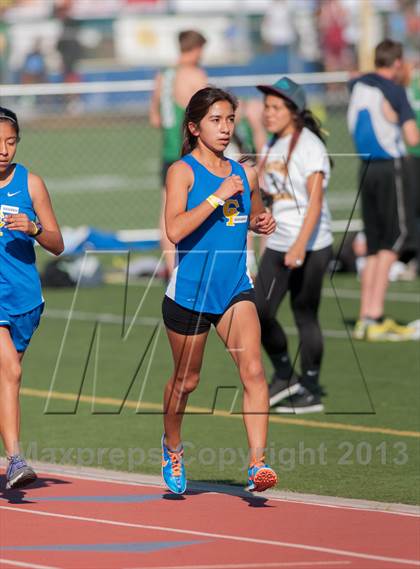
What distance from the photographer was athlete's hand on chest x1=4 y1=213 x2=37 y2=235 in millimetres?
7406

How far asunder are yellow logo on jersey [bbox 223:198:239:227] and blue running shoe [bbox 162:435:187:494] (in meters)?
1.28

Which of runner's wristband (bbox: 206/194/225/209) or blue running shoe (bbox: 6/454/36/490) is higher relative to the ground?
runner's wristband (bbox: 206/194/225/209)

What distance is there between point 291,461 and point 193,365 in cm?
149

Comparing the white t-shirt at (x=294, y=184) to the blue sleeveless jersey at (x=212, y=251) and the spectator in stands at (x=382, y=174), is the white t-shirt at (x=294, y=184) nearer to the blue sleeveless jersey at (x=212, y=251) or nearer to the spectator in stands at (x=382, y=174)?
the blue sleeveless jersey at (x=212, y=251)

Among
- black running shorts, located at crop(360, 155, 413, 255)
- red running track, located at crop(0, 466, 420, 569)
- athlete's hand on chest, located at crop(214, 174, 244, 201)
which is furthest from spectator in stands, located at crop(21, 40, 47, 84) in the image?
athlete's hand on chest, located at crop(214, 174, 244, 201)

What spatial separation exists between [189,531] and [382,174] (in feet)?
22.4

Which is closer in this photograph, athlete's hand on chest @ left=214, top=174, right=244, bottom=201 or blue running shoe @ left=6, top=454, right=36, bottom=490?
athlete's hand on chest @ left=214, top=174, right=244, bottom=201

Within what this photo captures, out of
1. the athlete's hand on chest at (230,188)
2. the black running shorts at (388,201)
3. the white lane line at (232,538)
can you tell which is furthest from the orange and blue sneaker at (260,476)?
the black running shorts at (388,201)

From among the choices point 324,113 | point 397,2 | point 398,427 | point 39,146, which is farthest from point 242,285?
point 397,2

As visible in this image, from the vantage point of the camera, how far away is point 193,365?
7648 mm

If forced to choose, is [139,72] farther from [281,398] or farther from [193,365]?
[193,365]

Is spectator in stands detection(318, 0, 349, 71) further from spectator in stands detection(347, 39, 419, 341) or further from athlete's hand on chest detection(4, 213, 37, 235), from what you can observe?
athlete's hand on chest detection(4, 213, 37, 235)

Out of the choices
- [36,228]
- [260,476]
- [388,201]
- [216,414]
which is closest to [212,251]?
[36,228]

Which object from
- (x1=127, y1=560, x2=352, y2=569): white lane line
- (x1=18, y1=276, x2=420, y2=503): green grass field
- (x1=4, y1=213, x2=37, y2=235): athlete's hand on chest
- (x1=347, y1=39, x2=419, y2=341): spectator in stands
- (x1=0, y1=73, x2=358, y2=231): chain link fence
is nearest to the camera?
(x1=127, y1=560, x2=352, y2=569): white lane line
